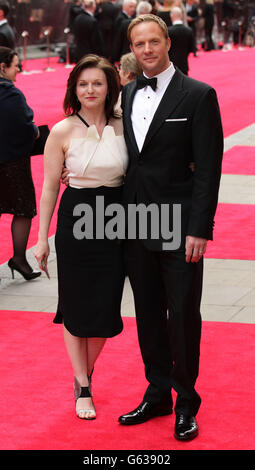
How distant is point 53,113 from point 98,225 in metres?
12.7

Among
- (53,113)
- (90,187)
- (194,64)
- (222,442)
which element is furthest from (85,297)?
(194,64)

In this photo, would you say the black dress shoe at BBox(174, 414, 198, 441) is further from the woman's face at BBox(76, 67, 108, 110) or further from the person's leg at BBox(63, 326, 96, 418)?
the woman's face at BBox(76, 67, 108, 110)

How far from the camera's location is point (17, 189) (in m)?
7.81

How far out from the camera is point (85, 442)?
477cm

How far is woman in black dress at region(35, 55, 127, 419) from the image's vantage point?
4938 millimetres

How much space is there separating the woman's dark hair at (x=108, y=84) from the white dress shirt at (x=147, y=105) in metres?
0.25

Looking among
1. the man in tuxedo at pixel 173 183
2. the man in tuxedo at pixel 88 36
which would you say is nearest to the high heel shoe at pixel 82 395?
the man in tuxedo at pixel 173 183

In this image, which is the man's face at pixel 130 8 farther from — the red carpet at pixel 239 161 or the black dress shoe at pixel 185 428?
the black dress shoe at pixel 185 428

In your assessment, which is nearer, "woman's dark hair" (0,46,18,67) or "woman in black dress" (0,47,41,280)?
"woman in black dress" (0,47,41,280)

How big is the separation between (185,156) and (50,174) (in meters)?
0.76

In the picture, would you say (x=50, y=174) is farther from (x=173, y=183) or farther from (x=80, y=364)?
(x=80, y=364)

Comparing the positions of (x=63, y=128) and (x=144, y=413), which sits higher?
(x=63, y=128)

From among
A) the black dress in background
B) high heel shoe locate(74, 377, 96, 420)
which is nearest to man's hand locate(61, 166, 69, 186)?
high heel shoe locate(74, 377, 96, 420)

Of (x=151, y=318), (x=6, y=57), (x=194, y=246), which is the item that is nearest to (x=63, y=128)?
(x=194, y=246)
